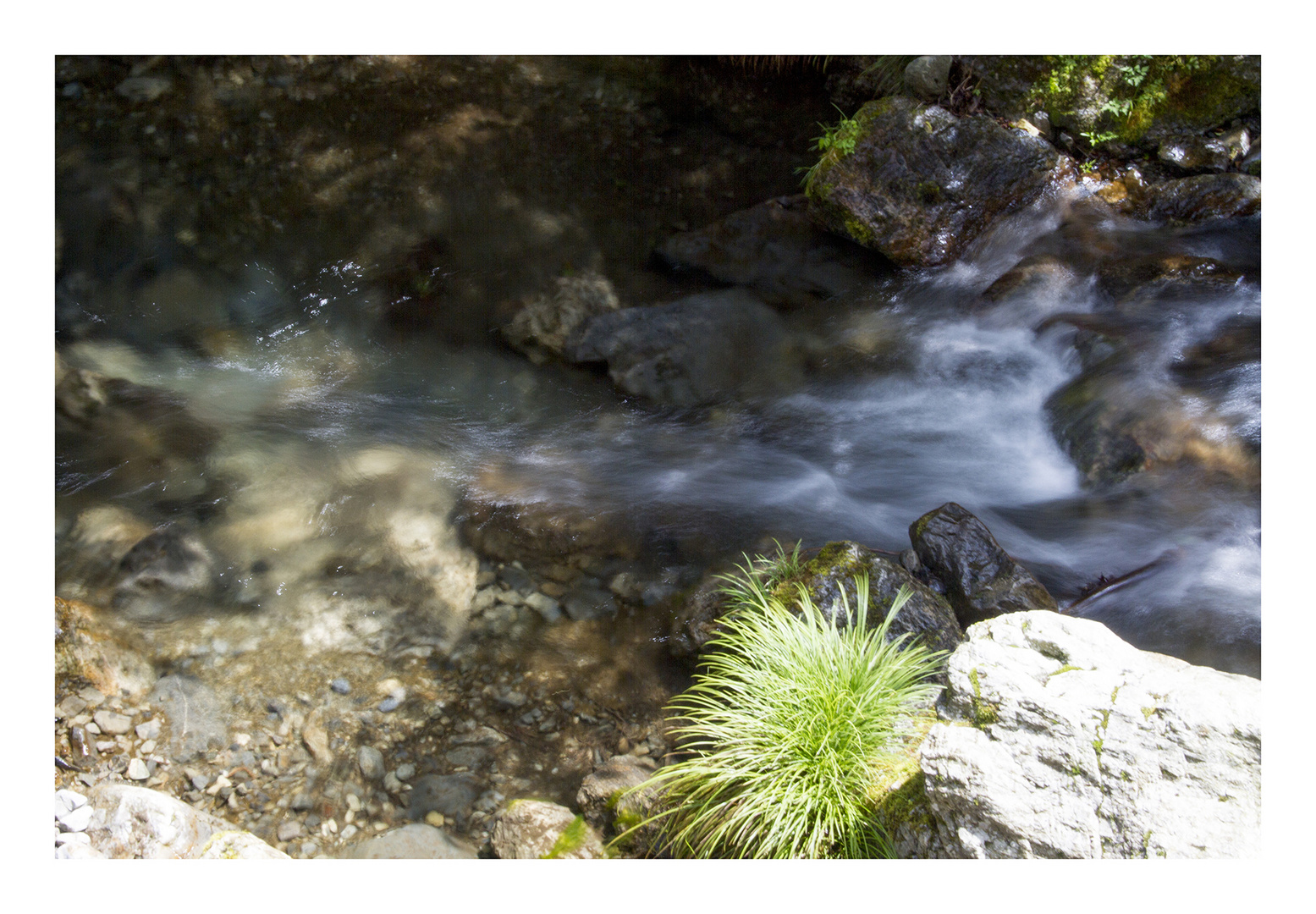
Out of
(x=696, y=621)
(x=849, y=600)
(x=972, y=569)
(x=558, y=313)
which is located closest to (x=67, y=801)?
(x=696, y=621)

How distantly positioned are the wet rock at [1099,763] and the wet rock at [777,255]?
11.3 ft

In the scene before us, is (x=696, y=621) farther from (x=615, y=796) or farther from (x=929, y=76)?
(x=929, y=76)

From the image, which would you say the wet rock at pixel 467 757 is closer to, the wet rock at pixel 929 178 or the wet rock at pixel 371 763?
the wet rock at pixel 371 763

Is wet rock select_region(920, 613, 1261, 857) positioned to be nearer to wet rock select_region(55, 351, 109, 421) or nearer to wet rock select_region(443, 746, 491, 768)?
→ wet rock select_region(443, 746, 491, 768)

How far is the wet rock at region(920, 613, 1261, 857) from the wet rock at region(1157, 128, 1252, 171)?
4.32 metres

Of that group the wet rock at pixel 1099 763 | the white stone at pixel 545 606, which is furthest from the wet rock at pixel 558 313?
the wet rock at pixel 1099 763

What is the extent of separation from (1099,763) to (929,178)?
4117 millimetres

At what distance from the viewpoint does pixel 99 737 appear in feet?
9.86

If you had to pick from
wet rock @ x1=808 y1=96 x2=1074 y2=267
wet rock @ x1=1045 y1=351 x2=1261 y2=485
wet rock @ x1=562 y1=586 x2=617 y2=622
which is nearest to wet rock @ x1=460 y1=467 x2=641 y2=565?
wet rock @ x1=562 y1=586 x2=617 y2=622

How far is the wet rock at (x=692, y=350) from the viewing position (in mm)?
4797

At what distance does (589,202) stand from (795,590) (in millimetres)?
3445

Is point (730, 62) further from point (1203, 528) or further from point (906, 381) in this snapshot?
point (1203, 528)
